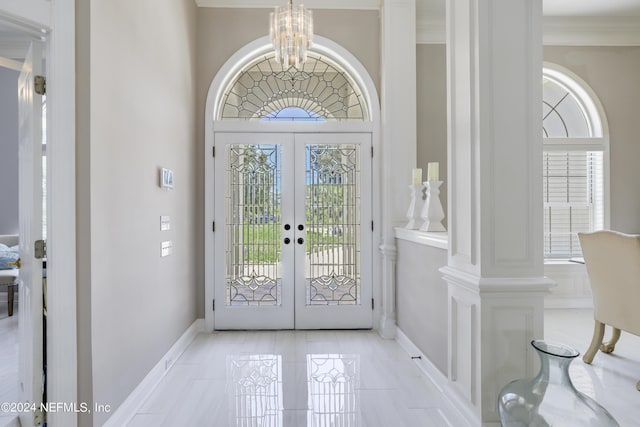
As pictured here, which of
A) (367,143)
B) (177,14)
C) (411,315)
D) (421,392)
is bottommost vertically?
(421,392)

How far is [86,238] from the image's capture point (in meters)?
1.92

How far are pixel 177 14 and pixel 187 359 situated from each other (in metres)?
2.94

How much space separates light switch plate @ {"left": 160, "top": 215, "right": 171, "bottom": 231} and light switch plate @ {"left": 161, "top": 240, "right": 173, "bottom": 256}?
4.4 inches

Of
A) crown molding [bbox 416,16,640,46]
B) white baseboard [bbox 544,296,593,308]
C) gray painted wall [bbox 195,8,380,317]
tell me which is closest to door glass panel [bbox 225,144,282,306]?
gray painted wall [bbox 195,8,380,317]

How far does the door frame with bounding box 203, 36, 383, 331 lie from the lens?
4.07 metres

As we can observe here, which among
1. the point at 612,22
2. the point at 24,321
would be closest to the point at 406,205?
the point at 24,321

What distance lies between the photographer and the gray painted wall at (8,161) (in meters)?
5.36

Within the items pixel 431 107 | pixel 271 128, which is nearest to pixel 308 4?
pixel 271 128

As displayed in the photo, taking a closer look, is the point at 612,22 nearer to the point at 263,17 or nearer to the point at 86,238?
the point at 263,17

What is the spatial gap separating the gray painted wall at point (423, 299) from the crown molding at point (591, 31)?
3415mm

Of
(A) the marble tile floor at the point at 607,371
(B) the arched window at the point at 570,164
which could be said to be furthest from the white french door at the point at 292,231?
(B) the arched window at the point at 570,164

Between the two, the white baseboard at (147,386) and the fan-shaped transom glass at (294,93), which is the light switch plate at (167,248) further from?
the fan-shaped transom glass at (294,93)

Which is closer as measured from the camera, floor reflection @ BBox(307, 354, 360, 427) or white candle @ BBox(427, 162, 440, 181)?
floor reflection @ BBox(307, 354, 360, 427)

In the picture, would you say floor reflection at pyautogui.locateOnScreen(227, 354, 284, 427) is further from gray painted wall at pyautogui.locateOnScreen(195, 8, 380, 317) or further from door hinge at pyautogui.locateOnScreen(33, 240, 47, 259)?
door hinge at pyautogui.locateOnScreen(33, 240, 47, 259)
